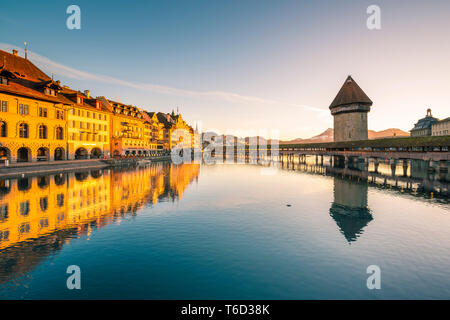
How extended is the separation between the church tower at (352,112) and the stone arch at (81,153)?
81.1 metres

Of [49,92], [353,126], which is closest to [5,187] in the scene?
[49,92]

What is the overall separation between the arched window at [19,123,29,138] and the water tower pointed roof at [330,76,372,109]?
87657 millimetres

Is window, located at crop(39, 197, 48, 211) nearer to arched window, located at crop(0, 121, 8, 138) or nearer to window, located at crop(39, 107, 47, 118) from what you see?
arched window, located at crop(0, 121, 8, 138)

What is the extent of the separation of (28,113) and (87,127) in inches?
579

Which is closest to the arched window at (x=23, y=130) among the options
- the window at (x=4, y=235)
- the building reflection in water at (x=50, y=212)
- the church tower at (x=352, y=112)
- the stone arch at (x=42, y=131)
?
the stone arch at (x=42, y=131)

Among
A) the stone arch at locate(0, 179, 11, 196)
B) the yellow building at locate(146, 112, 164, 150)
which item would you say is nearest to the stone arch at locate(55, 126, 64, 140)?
the stone arch at locate(0, 179, 11, 196)

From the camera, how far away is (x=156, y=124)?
311 feet

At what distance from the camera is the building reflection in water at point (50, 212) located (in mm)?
10711

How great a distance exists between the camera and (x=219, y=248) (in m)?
11.9

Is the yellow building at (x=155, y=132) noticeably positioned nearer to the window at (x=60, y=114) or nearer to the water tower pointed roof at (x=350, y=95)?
the window at (x=60, y=114)

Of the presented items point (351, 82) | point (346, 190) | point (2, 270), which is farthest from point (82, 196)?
point (351, 82)

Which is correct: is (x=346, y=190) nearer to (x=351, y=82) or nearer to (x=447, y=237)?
(x=447, y=237)

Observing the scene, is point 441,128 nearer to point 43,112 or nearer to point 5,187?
point 5,187

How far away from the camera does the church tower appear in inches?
2955
